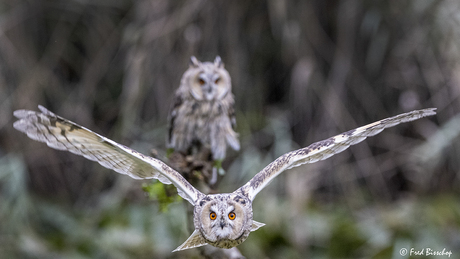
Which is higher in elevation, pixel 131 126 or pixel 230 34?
pixel 230 34

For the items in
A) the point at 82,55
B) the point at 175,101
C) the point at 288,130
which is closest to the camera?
the point at 175,101

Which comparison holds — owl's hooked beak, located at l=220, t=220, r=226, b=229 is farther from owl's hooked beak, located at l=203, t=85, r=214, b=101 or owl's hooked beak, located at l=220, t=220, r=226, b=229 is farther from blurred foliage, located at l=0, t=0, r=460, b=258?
blurred foliage, located at l=0, t=0, r=460, b=258

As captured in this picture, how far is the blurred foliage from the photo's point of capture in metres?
3.80

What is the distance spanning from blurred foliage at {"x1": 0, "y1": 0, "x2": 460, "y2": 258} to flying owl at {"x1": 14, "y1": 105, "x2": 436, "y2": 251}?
222cm

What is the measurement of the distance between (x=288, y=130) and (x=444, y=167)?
5.35ft

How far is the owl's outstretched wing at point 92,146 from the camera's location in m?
1.36

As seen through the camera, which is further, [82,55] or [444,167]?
[82,55]

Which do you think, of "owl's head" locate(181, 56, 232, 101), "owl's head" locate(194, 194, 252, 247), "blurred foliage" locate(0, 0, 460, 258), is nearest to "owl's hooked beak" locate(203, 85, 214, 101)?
"owl's head" locate(181, 56, 232, 101)

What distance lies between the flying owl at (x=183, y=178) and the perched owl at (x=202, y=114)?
1.31m

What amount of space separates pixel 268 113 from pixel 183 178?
10.1 feet

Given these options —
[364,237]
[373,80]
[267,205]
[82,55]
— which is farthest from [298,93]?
[82,55]

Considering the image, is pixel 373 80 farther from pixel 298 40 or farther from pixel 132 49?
pixel 132 49

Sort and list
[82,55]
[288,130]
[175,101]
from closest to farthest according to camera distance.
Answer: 1. [175,101]
2. [288,130]
3. [82,55]

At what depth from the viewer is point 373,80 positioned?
438 cm
